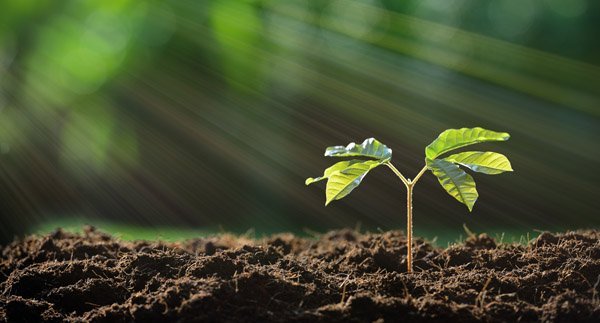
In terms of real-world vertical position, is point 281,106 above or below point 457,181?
above

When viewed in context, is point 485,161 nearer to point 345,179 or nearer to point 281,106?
point 345,179

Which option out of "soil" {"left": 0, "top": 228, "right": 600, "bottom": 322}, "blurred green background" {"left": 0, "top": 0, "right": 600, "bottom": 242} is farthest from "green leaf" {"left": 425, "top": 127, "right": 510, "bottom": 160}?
"blurred green background" {"left": 0, "top": 0, "right": 600, "bottom": 242}

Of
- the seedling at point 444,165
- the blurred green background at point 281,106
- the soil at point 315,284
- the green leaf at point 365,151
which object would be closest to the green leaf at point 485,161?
the seedling at point 444,165

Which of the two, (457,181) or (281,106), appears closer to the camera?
(457,181)

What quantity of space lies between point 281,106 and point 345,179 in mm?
5669

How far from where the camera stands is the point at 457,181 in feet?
6.10

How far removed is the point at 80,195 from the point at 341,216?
3053 millimetres

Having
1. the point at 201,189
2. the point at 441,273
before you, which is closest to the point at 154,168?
the point at 201,189

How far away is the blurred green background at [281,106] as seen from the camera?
6.49 m

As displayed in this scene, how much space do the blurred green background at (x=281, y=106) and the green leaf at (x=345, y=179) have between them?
410cm

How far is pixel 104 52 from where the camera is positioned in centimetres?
824

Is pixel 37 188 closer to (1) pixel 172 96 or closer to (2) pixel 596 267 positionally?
(1) pixel 172 96

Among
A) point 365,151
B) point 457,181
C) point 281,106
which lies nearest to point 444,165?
point 457,181

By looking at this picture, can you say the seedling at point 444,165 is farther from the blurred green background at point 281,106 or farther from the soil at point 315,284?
the blurred green background at point 281,106
